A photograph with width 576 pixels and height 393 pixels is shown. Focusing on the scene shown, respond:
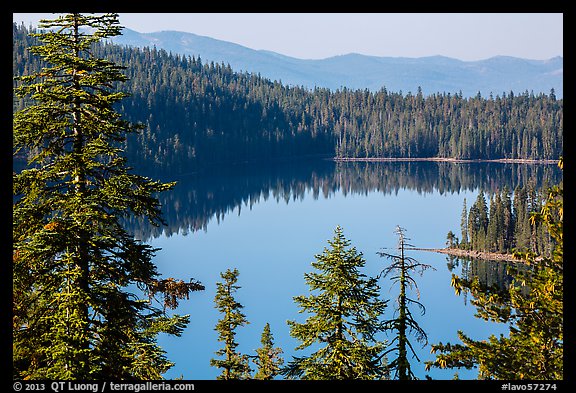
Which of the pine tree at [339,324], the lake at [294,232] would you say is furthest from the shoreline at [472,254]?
Answer: the pine tree at [339,324]

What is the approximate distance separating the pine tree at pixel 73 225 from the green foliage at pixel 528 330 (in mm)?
6438

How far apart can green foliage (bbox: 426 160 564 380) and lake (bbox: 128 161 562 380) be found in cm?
2055

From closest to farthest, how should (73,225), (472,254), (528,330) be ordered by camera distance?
(73,225), (528,330), (472,254)

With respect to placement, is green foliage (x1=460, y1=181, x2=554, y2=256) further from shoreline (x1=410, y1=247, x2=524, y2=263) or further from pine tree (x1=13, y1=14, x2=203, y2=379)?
pine tree (x1=13, y1=14, x2=203, y2=379)

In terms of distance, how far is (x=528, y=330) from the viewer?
13.2 metres

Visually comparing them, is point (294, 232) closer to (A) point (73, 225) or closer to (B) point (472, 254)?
(B) point (472, 254)

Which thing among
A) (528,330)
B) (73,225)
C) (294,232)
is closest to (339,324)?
(528,330)

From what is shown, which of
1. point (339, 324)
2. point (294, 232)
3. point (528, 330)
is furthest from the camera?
point (294, 232)

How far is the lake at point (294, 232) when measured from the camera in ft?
171

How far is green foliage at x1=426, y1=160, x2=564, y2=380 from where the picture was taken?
12.3 meters

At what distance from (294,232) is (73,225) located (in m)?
87.9

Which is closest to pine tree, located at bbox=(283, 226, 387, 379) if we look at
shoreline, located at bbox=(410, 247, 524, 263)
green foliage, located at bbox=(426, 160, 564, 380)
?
green foliage, located at bbox=(426, 160, 564, 380)

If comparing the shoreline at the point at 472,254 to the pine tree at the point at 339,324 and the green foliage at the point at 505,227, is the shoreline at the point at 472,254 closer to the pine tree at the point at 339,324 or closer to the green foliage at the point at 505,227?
the green foliage at the point at 505,227
